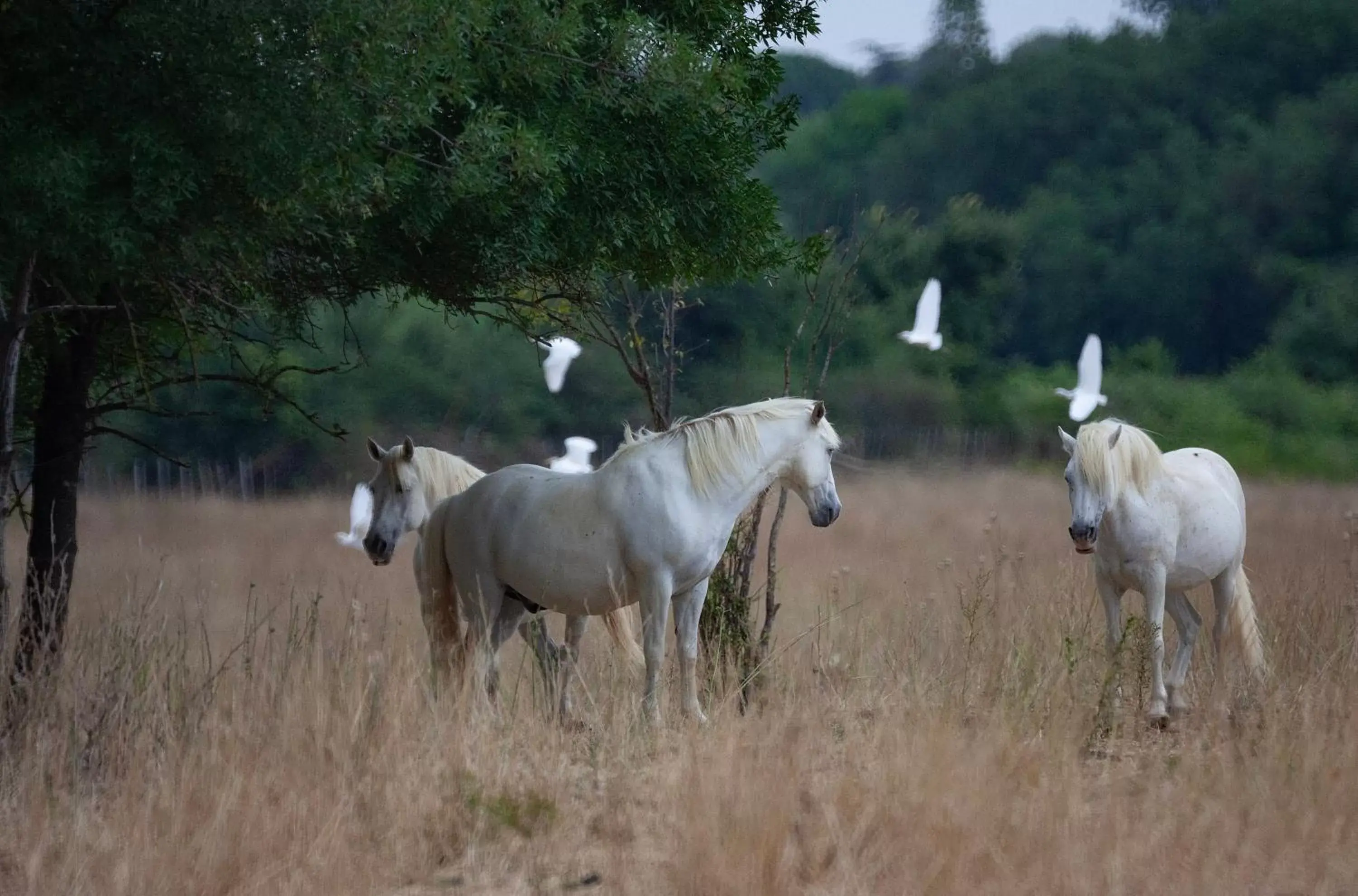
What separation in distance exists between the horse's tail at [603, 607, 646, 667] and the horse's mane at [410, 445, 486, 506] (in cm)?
103

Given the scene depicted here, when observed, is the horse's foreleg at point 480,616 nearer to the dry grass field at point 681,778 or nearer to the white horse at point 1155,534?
the dry grass field at point 681,778

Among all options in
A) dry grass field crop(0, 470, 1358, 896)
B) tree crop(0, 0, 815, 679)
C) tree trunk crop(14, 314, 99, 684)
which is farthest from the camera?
tree trunk crop(14, 314, 99, 684)

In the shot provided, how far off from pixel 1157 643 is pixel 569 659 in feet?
9.03

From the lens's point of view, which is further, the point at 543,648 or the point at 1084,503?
the point at 543,648

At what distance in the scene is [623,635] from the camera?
24.9ft

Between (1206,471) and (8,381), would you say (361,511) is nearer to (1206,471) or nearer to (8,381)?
(8,381)

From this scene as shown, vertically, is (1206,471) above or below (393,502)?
above

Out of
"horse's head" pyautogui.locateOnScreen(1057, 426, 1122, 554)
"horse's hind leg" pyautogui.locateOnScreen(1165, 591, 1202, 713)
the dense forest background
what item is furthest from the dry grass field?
the dense forest background

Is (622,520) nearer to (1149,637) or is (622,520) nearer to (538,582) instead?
(538,582)

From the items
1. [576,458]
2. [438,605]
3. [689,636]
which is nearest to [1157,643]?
[689,636]

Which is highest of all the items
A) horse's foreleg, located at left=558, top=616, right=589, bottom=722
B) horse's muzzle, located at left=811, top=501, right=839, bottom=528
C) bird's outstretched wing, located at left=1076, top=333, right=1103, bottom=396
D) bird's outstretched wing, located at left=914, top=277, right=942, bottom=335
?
bird's outstretched wing, located at left=914, top=277, right=942, bottom=335

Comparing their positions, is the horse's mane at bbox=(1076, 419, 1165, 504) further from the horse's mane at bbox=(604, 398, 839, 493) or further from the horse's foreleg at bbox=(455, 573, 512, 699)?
the horse's foreleg at bbox=(455, 573, 512, 699)

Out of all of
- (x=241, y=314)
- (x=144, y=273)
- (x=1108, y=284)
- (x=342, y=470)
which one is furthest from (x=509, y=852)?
(x=1108, y=284)

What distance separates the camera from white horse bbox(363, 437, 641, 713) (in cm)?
744
